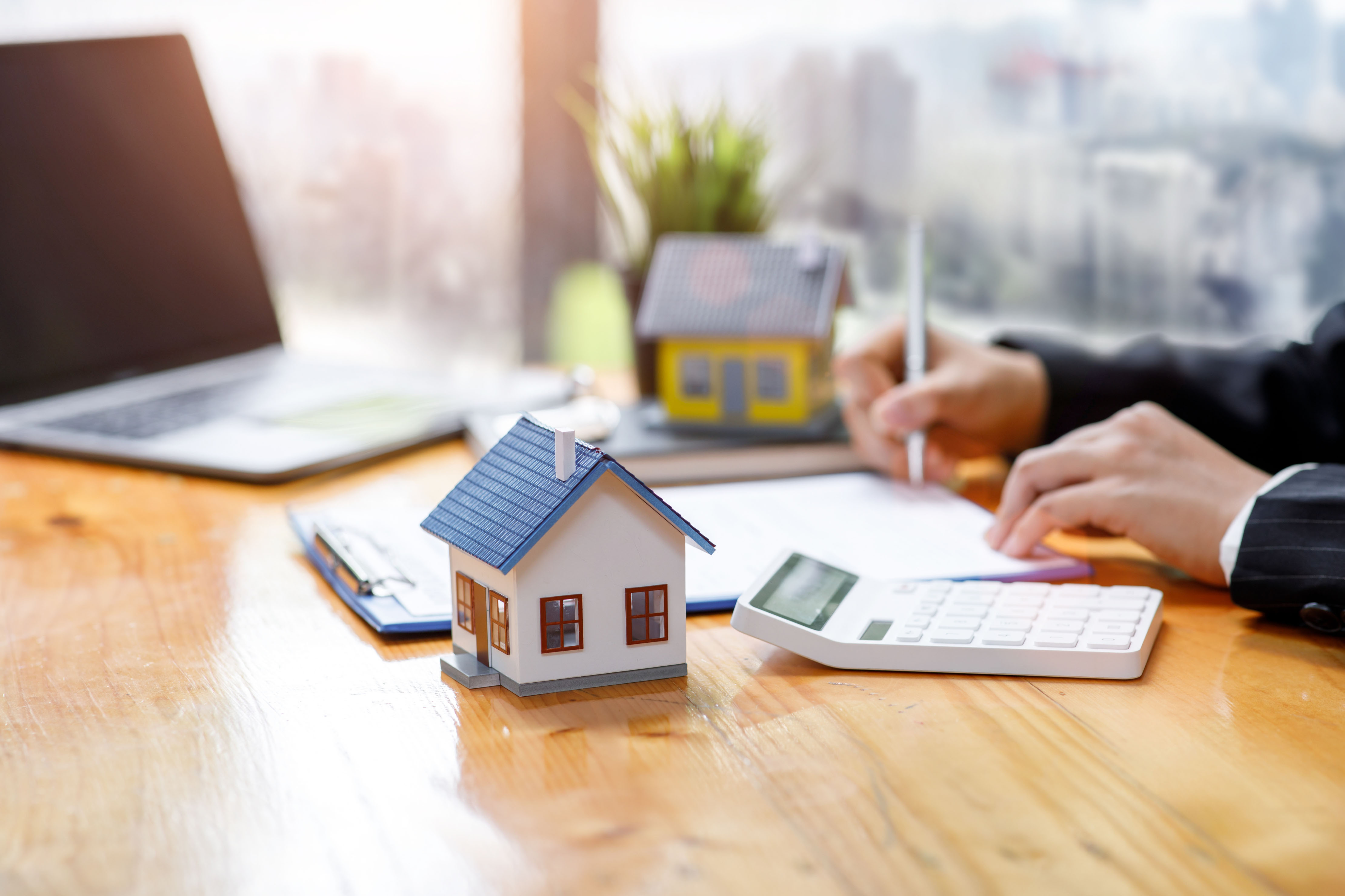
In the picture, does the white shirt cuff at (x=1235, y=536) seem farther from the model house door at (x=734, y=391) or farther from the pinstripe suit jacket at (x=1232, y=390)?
the model house door at (x=734, y=391)

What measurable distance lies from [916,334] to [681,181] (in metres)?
0.41

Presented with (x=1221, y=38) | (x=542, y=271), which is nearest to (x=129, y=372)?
(x=542, y=271)

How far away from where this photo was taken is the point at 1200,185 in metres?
1.33

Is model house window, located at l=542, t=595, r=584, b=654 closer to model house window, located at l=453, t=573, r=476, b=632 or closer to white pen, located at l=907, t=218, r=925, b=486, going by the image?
model house window, located at l=453, t=573, r=476, b=632

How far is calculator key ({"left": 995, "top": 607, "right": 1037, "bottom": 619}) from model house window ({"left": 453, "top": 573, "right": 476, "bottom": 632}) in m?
0.29

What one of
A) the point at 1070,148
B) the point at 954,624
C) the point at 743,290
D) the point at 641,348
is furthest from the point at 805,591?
the point at 1070,148

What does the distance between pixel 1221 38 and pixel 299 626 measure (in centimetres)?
111

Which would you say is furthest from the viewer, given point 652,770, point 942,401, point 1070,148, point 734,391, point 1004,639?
point 1070,148

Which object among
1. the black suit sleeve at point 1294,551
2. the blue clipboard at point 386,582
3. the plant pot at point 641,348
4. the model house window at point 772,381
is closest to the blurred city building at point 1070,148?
the plant pot at point 641,348

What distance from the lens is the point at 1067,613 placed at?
67cm

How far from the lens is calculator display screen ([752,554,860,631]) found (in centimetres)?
66

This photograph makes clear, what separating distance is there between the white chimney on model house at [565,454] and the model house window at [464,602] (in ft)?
0.28

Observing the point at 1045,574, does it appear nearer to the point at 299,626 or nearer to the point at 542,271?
the point at 299,626

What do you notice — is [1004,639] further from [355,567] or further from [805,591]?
[355,567]
